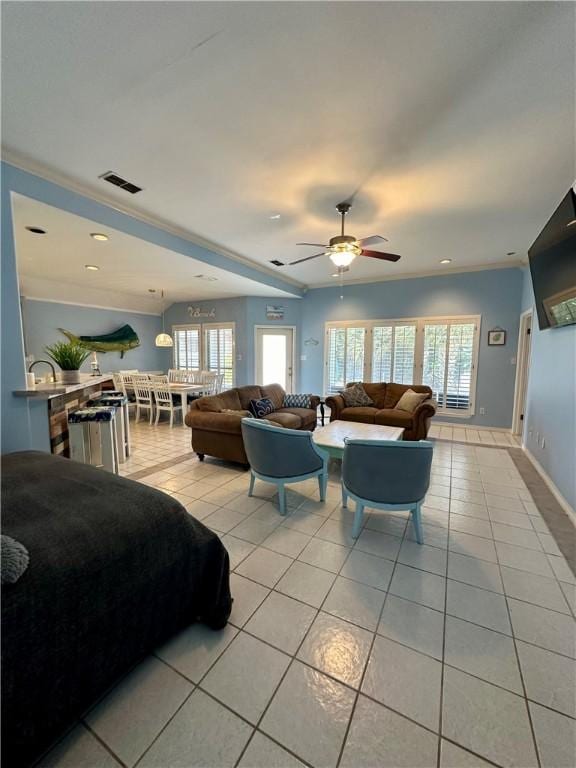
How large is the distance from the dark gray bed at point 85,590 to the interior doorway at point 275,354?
582 cm

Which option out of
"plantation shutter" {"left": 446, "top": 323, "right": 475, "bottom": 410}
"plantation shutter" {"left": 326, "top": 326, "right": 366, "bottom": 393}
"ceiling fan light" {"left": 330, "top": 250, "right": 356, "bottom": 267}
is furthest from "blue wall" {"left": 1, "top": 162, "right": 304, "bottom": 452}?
"plantation shutter" {"left": 446, "top": 323, "right": 475, "bottom": 410}

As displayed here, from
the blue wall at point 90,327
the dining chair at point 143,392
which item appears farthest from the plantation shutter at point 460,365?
the blue wall at point 90,327

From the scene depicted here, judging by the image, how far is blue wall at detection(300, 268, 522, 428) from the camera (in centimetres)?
543

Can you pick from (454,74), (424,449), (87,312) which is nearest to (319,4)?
(454,74)

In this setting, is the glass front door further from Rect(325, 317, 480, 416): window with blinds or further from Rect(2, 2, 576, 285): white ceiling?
Rect(2, 2, 576, 285): white ceiling

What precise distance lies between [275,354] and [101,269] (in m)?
3.88

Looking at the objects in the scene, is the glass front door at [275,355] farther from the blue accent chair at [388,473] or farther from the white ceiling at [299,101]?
the blue accent chair at [388,473]

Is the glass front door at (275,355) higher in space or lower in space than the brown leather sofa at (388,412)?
higher

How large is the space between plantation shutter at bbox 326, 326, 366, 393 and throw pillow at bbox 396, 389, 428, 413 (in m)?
1.65

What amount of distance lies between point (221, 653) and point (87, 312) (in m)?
7.46

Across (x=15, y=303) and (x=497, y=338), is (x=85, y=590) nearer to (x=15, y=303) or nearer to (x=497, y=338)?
(x=15, y=303)

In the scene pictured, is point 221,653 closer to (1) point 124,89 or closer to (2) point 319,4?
(2) point 319,4

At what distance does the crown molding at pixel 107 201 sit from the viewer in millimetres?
2504

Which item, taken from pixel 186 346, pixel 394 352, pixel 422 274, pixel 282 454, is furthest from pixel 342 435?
pixel 186 346
